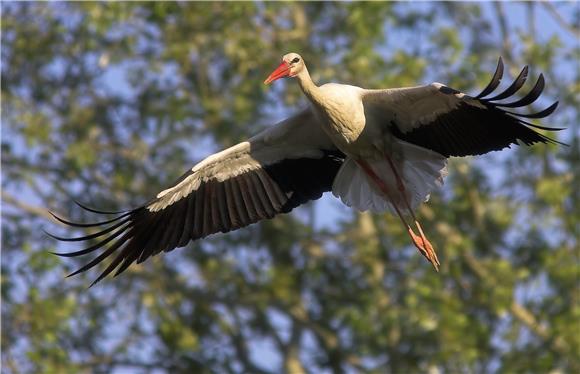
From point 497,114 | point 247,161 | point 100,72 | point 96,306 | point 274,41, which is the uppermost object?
point 100,72

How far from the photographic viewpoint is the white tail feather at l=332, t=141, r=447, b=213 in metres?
8.89

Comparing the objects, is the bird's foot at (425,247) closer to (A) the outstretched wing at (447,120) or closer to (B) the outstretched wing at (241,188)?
(A) the outstretched wing at (447,120)

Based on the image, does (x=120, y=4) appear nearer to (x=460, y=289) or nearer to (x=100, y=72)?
(x=100, y=72)

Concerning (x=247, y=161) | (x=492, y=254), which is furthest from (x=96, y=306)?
(x=247, y=161)

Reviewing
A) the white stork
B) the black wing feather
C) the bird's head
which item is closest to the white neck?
the white stork

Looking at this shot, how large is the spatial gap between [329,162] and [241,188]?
0.65 metres

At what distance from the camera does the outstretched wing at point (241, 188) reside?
8.85 m

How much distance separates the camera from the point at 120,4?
14.5 metres

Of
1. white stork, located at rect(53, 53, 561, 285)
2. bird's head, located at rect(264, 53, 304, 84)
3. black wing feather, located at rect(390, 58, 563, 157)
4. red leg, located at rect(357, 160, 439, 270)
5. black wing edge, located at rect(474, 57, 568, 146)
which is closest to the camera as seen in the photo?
black wing edge, located at rect(474, 57, 568, 146)

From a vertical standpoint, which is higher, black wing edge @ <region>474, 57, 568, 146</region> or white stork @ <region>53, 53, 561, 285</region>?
white stork @ <region>53, 53, 561, 285</region>

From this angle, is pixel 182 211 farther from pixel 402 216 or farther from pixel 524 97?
pixel 524 97

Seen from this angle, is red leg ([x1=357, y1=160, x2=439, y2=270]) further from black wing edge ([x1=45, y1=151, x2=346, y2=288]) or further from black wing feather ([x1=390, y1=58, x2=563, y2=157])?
black wing edge ([x1=45, y1=151, x2=346, y2=288])

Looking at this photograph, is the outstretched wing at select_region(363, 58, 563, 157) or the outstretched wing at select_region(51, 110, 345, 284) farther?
the outstretched wing at select_region(51, 110, 345, 284)

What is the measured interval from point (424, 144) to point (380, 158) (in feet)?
0.99
